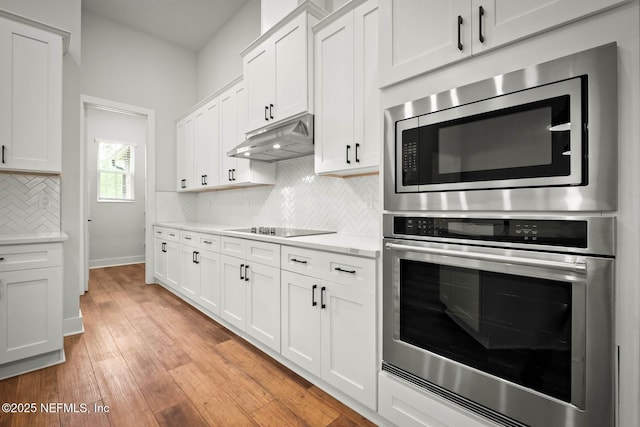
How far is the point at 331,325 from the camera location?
1769mm

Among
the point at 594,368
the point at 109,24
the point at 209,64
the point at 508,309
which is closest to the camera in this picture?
the point at 594,368

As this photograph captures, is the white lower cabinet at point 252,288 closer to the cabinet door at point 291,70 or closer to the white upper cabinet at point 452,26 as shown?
the cabinet door at point 291,70

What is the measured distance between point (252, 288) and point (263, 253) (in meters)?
0.35

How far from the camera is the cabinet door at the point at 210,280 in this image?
2.88m

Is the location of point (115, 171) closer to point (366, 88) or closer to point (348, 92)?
point (348, 92)

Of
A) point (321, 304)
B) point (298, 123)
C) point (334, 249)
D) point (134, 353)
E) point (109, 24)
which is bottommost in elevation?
point (134, 353)

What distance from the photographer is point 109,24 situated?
4.15 metres

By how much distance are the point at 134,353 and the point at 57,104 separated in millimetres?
2079

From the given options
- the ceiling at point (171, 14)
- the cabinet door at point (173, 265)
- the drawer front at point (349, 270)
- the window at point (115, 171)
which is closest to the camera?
the drawer front at point (349, 270)

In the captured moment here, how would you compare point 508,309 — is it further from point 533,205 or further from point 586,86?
point 586,86

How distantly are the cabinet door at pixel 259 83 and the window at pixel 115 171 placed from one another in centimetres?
445

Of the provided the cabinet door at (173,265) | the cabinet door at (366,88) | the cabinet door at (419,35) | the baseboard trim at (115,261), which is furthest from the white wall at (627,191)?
the baseboard trim at (115,261)

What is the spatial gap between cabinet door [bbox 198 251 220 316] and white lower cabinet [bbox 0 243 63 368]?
1141 mm

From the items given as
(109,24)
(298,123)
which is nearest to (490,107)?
(298,123)
